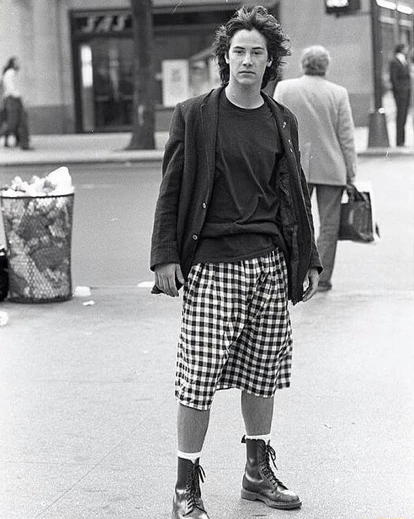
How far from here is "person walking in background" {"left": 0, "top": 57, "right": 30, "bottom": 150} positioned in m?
25.7

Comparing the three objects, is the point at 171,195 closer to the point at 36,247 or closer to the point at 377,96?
the point at 36,247

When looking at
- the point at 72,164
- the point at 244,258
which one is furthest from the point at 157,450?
the point at 72,164

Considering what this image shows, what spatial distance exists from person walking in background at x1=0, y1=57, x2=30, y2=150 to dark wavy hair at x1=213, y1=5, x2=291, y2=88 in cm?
2170

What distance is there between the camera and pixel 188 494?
4.33m

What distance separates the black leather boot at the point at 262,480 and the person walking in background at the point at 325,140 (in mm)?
4761

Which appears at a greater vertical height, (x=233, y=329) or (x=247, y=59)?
(x=247, y=59)

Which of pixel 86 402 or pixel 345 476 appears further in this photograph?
pixel 86 402

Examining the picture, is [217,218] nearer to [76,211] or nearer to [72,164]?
[76,211]

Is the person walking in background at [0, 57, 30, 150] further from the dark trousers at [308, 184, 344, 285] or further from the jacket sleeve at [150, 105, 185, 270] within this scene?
the jacket sleeve at [150, 105, 185, 270]

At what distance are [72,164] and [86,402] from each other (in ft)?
58.4

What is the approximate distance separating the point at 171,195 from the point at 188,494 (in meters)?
1.13

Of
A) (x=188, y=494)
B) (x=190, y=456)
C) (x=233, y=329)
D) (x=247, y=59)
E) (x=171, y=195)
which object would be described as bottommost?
(x=188, y=494)

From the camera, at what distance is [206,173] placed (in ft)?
14.1

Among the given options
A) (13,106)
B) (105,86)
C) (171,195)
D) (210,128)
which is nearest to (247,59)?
(210,128)
